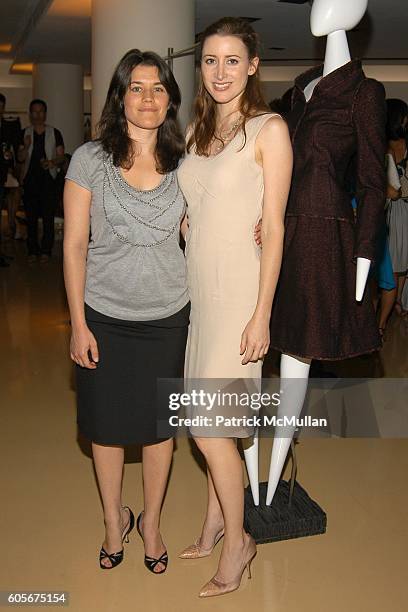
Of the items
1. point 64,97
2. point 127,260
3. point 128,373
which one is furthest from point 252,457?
point 64,97

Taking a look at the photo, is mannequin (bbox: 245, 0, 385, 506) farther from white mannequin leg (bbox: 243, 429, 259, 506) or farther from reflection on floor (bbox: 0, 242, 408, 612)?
reflection on floor (bbox: 0, 242, 408, 612)

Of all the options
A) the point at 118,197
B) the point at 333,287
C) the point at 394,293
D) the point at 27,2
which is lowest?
the point at 394,293

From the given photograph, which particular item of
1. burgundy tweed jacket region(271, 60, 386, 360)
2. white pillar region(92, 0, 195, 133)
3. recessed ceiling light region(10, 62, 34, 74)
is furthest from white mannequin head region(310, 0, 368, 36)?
recessed ceiling light region(10, 62, 34, 74)

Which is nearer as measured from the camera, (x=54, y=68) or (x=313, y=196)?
(x=313, y=196)

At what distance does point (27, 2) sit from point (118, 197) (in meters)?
8.15

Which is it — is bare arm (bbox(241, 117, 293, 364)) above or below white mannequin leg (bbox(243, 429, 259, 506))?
above

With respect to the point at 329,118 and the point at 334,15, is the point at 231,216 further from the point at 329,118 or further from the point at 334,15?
the point at 334,15

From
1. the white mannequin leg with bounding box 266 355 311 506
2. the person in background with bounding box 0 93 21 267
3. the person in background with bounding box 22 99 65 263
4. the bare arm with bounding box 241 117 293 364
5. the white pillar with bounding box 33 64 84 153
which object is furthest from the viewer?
the white pillar with bounding box 33 64 84 153

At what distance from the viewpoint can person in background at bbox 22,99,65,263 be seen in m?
9.12

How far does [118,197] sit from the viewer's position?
241 cm

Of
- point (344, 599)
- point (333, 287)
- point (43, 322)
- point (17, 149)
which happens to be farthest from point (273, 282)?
point (17, 149)

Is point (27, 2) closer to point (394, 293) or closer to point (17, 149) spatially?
point (17, 149)

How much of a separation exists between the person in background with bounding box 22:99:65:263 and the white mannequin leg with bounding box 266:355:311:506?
6803mm

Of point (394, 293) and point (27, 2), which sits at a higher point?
point (27, 2)
